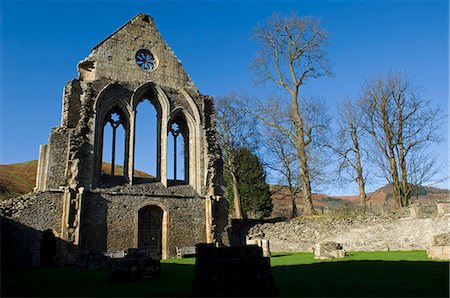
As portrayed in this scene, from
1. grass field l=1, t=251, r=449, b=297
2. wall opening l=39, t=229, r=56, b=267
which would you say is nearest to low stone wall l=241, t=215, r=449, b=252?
grass field l=1, t=251, r=449, b=297

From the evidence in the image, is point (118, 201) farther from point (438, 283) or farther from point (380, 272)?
point (438, 283)

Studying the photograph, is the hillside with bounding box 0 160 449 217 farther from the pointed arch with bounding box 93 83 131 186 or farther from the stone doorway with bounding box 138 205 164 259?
the stone doorway with bounding box 138 205 164 259

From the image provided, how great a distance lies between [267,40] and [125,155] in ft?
40.6

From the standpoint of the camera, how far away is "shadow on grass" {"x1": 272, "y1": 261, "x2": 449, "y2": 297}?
592 cm

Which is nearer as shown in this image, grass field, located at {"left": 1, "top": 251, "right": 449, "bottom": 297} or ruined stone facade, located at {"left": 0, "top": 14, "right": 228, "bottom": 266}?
grass field, located at {"left": 1, "top": 251, "right": 449, "bottom": 297}

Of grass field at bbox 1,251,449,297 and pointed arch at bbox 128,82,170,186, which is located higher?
pointed arch at bbox 128,82,170,186

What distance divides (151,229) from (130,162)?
130 inches

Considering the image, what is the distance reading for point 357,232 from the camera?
60.5ft

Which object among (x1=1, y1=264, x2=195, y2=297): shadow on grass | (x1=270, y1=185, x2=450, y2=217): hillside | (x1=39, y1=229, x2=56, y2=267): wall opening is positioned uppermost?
(x1=270, y1=185, x2=450, y2=217): hillside

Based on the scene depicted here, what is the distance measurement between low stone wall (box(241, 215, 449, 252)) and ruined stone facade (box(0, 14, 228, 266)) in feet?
12.5

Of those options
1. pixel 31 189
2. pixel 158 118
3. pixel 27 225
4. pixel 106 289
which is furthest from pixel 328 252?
pixel 31 189

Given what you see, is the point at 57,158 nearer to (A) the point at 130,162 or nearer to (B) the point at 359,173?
(A) the point at 130,162

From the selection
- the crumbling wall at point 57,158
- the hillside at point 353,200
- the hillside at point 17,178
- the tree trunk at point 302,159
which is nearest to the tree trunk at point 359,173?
the hillside at point 353,200

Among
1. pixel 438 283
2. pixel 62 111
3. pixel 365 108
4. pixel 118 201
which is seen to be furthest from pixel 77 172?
pixel 365 108
